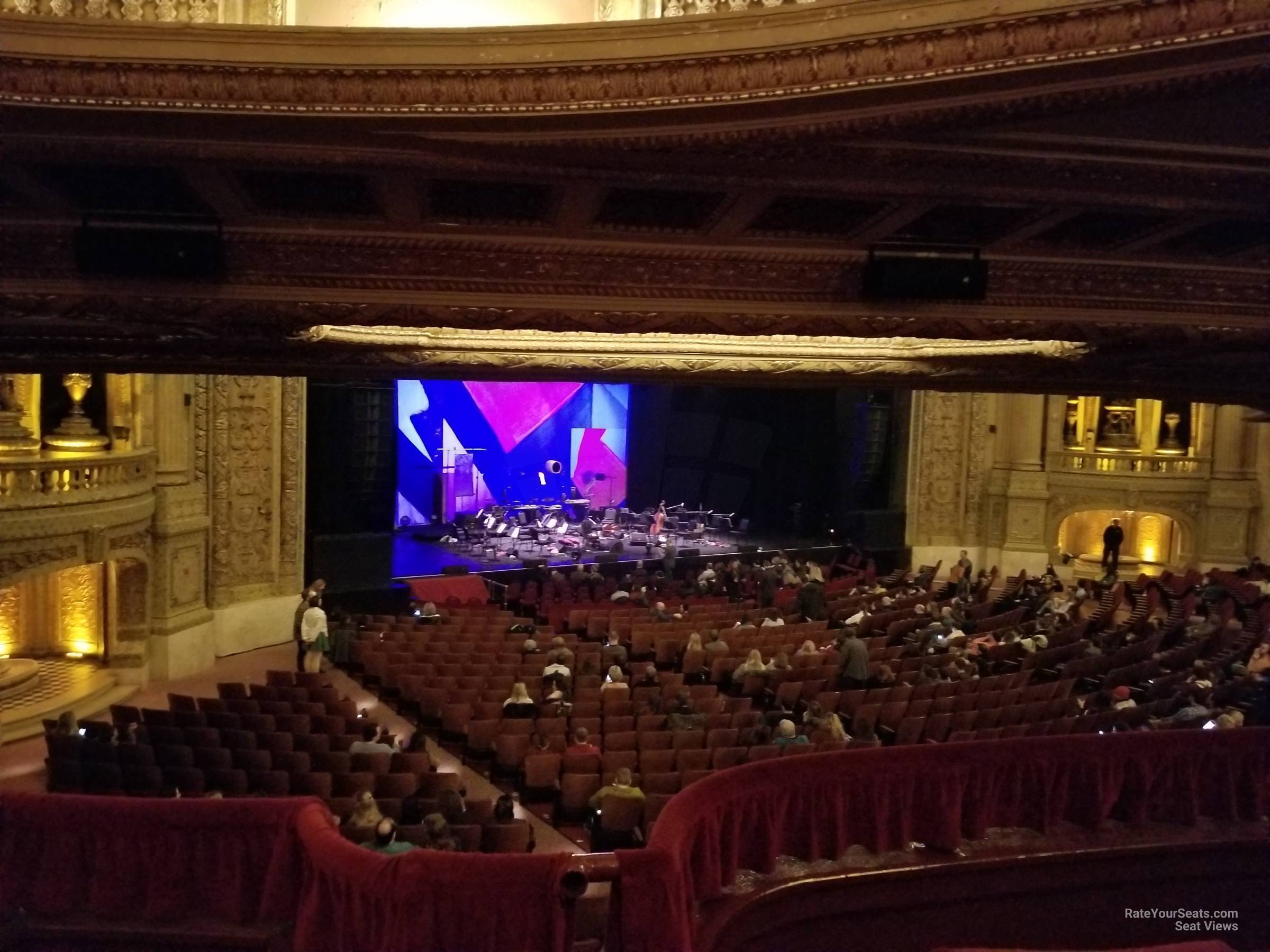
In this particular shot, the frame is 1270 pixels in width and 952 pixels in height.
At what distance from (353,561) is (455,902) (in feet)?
39.4

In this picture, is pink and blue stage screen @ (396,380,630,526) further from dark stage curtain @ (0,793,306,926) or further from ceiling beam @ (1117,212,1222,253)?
ceiling beam @ (1117,212,1222,253)

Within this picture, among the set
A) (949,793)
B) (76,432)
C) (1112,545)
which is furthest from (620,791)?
(1112,545)

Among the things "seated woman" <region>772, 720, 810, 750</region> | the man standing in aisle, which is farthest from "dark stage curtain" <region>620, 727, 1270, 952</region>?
the man standing in aisle

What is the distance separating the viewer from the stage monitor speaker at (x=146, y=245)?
318 cm

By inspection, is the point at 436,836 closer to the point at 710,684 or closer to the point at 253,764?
the point at 253,764

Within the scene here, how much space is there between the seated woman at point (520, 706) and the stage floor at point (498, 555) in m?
7.75

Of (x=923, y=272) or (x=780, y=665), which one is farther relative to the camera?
(x=780, y=665)

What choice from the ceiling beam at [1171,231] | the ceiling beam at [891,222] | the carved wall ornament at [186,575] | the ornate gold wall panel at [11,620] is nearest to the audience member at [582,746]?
the ceiling beam at [891,222]

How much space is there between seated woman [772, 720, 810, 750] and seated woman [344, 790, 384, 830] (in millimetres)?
Result: 3325

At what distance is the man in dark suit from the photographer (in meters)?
19.5

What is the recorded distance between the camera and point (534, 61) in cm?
255

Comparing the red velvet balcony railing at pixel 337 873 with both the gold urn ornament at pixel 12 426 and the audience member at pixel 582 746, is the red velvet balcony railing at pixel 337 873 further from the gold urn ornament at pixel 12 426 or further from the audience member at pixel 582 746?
the gold urn ornament at pixel 12 426

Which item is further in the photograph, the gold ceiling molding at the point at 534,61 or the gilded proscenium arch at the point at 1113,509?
the gilded proscenium arch at the point at 1113,509

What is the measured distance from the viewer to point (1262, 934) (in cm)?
621
